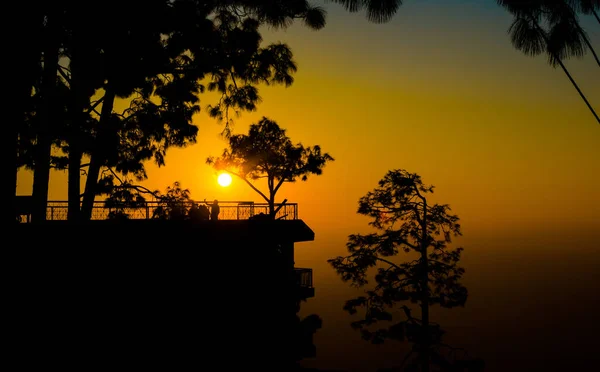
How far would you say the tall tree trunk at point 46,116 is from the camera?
1080 centimetres

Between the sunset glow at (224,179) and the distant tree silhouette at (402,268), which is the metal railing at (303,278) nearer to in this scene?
the distant tree silhouette at (402,268)

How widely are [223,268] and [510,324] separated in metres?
197

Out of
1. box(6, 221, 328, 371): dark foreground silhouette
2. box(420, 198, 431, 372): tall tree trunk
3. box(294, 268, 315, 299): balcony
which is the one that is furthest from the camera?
box(420, 198, 431, 372): tall tree trunk

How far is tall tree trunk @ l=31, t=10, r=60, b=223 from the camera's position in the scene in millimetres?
10797

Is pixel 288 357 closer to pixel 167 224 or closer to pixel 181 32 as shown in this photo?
pixel 167 224

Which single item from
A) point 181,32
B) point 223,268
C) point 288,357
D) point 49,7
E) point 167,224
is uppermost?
point 181,32

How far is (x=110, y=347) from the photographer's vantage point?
534 inches

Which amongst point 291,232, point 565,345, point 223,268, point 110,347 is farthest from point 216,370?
point 565,345

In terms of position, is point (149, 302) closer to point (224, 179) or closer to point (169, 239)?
point (169, 239)

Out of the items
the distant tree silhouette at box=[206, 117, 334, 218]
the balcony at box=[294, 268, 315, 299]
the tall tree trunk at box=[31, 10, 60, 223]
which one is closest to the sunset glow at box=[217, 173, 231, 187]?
the distant tree silhouette at box=[206, 117, 334, 218]

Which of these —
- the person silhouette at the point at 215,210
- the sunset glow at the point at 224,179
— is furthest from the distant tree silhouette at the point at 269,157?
the person silhouette at the point at 215,210

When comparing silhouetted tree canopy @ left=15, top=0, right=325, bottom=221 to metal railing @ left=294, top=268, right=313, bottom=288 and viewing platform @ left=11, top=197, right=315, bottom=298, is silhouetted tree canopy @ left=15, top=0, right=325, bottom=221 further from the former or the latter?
metal railing @ left=294, top=268, right=313, bottom=288

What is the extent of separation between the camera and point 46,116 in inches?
452

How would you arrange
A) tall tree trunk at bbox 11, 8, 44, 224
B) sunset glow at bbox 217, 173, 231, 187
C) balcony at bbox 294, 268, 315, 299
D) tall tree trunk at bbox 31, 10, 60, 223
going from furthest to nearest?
sunset glow at bbox 217, 173, 231, 187 < balcony at bbox 294, 268, 315, 299 < tall tree trunk at bbox 31, 10, 60, 223 < tall tree trunk at bbox 11, 8, 44, 224
